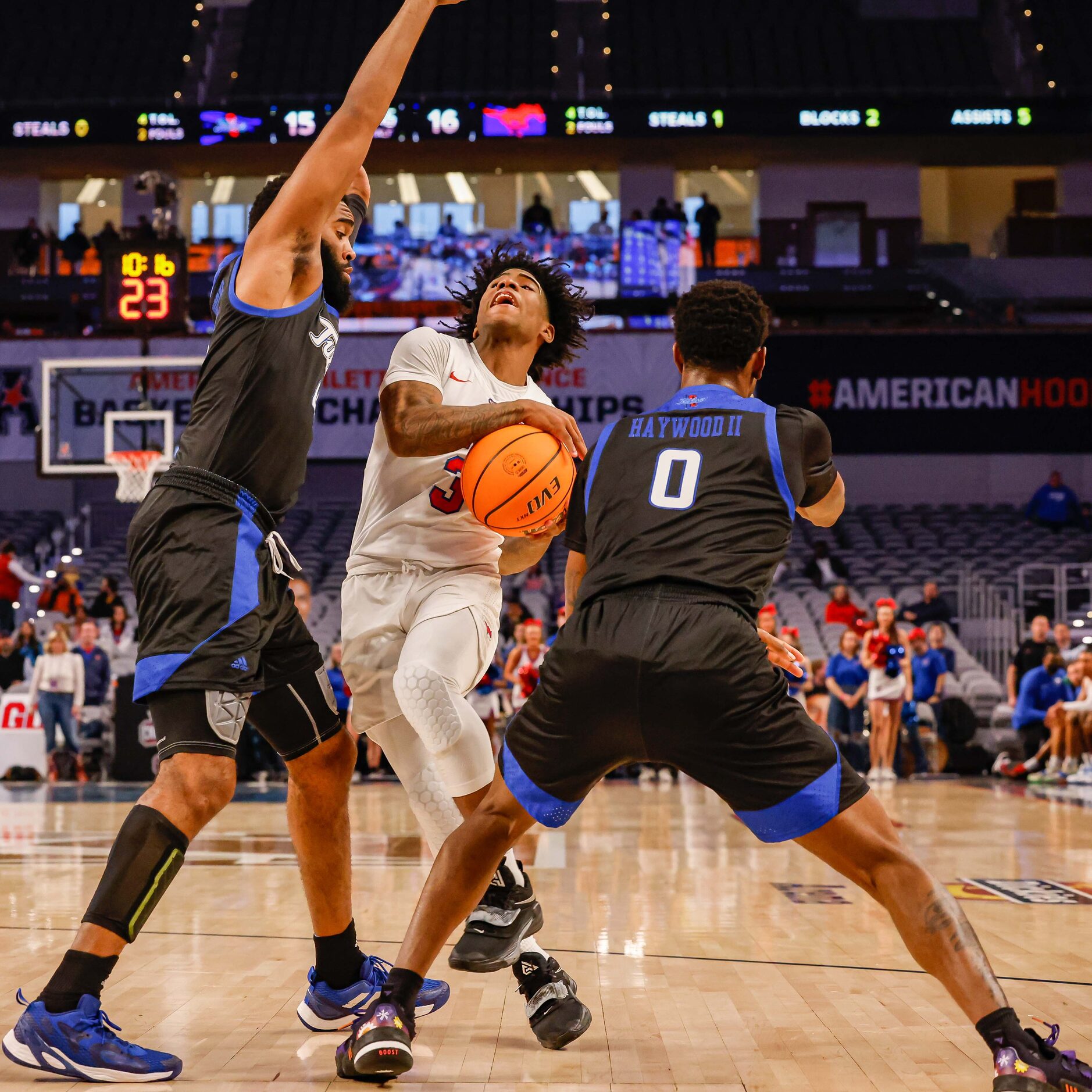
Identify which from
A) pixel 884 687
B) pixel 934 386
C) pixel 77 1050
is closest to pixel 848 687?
pixel 884 687

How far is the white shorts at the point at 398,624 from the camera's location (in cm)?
361

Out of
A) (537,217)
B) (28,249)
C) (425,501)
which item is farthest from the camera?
(537,217)

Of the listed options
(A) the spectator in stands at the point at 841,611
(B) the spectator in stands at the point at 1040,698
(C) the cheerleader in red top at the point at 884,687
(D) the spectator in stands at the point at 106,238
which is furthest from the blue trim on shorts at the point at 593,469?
(A) the spectator in stands at the point at 841,611

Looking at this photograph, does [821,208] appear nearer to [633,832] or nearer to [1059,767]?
[1059,767]

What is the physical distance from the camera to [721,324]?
3090 millimetres

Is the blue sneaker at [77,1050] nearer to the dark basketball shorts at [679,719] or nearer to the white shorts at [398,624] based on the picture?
the dark basketball shorts at [679,719]

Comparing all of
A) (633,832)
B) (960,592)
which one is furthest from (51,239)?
(633,832)

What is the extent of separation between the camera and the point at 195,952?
431cm

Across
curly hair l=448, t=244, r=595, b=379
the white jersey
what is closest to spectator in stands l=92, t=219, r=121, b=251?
curly hair l=448, t=244, r=595, b=379

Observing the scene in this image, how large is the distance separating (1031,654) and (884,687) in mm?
1759

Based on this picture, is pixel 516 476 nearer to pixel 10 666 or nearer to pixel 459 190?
pixel 10 666

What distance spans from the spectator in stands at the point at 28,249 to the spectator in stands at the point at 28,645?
9697 mm

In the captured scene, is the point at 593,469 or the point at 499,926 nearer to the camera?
the point at 593,469

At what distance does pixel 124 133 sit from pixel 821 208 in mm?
13446
